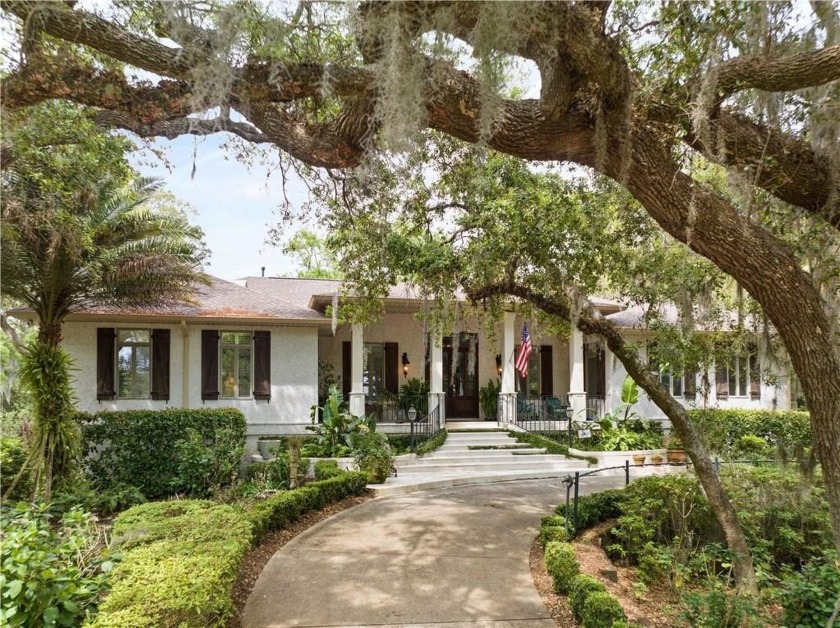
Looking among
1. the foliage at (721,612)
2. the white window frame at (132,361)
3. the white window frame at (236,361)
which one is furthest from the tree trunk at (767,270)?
the white window frame at (132,361)

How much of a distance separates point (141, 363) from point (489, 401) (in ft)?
31.6

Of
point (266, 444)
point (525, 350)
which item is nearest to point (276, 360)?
point (266, 444)

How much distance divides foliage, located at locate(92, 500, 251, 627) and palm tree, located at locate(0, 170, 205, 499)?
3054 mm

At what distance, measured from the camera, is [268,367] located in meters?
13.9

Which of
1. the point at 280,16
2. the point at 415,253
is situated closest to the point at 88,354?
the point at 415,253

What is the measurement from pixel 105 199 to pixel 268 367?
5391 mm

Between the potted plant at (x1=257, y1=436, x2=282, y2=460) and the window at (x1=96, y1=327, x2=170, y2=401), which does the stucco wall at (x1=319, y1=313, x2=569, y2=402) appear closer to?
the potted plant at (x1=257, y1=436, x2=282, y2=460)

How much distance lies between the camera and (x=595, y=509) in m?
8.20

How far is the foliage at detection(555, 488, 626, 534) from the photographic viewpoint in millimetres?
7738

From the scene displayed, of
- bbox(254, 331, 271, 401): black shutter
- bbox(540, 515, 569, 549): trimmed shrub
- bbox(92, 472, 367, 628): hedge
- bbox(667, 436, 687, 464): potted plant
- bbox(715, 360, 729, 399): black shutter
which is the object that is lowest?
bbox(667, 436, 687, 464): potted plant

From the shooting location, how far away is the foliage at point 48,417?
8.16 metres

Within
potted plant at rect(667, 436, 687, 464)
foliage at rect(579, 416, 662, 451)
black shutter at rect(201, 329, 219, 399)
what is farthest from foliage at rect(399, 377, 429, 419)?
potted plant at rect(667, 436, 687, 464)

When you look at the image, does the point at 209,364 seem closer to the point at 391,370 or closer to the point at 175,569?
the point at 391,370

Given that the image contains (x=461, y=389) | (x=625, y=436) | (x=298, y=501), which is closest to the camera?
(x=298, y=501)
